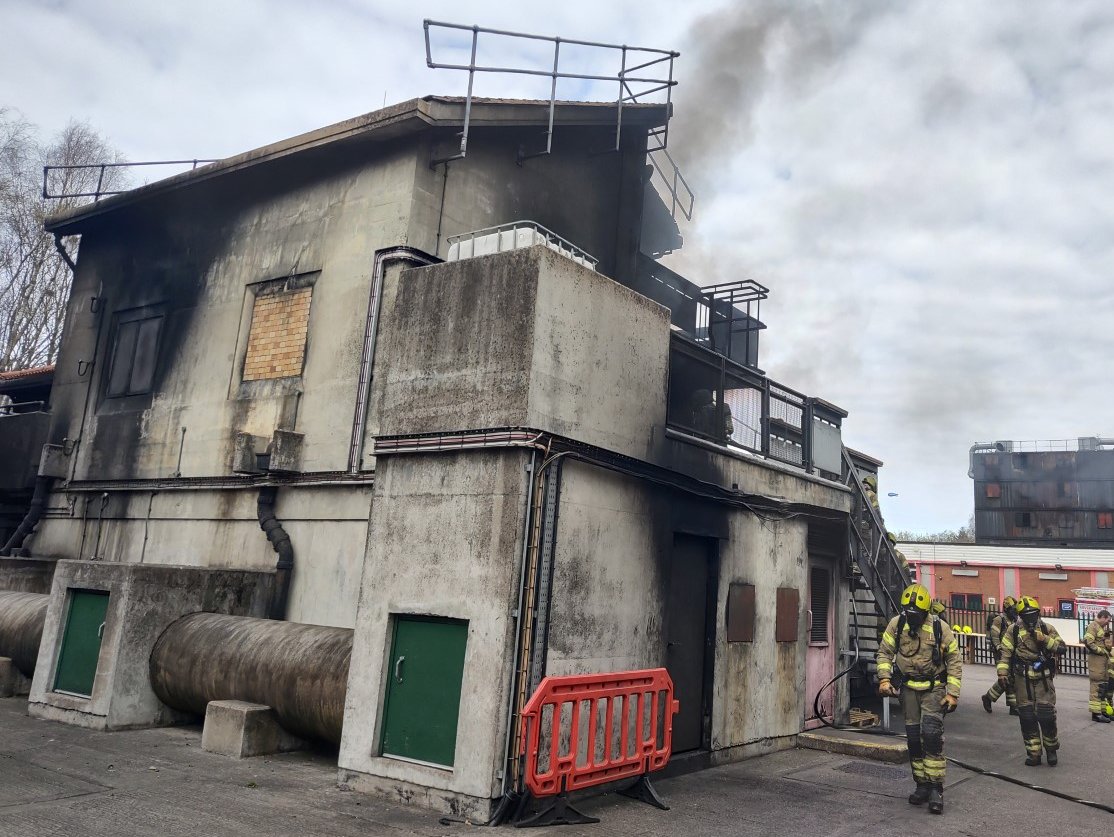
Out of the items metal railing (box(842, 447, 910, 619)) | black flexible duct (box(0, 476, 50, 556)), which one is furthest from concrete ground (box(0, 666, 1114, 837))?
black flexible duct (box(0, 476, 50, 556))

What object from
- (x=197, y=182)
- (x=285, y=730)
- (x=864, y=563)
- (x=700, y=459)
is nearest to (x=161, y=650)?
(x=285, y=730)

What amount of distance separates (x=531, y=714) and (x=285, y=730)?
3.72 metres

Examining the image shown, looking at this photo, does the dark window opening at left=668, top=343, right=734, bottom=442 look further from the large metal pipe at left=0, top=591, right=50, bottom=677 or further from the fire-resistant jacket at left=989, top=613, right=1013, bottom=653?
the large metal pipe at left=0, top=591, right=50, bottom=677

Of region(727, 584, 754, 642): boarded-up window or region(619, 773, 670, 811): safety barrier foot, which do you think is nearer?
region(619, 773, 670, 811): safety barrier foot

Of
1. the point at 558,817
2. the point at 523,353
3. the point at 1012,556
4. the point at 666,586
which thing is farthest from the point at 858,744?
the point at 1012,556

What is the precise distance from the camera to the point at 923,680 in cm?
845

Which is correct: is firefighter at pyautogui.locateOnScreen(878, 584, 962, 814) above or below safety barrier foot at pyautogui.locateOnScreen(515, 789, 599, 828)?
above

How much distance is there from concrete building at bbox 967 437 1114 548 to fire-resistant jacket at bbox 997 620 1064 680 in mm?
52428

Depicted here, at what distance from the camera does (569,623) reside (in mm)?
7270

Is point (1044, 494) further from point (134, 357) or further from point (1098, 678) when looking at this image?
point (134, 357)

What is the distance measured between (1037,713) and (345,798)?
29.4 ft

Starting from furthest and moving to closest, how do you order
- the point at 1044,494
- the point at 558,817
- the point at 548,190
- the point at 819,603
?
the point at 1044,494
the point at 548,190
the point at 819,603
the point at 558,817

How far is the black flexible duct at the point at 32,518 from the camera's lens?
1545 cm

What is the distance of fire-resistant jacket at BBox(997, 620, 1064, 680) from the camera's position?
1077 centimetres
